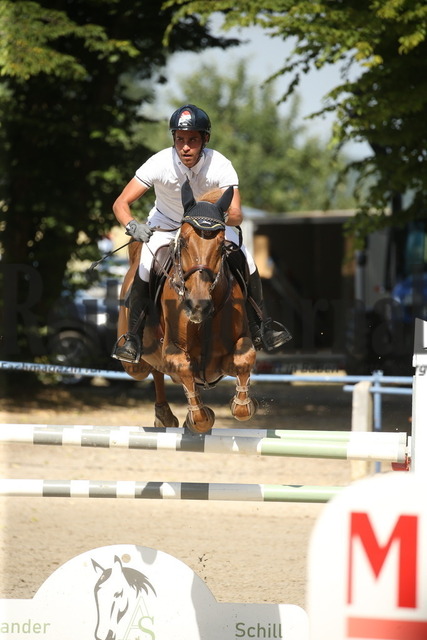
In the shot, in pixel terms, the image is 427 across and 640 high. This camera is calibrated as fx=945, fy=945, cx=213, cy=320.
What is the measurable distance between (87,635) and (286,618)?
2.73 feet

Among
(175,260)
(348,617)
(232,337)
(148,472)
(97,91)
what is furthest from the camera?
(97,91)

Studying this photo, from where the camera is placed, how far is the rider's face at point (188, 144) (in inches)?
198

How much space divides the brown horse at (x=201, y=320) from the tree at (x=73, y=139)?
873 cm

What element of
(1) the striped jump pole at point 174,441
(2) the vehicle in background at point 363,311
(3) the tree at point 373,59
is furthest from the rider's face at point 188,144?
(2) the vehicle in background at point 363,311

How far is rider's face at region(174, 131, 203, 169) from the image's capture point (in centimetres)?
504

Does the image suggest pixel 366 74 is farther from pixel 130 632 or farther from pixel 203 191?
pixel 130 632

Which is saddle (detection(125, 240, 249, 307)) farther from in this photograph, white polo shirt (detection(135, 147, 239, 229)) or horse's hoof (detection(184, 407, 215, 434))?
horse's hoof (detection(184, 407, 215, 434))

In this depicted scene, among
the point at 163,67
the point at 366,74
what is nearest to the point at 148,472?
the point at 366,74

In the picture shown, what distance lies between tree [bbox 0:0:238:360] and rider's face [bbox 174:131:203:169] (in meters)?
8.52

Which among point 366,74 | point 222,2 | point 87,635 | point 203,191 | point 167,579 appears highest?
point 222,2

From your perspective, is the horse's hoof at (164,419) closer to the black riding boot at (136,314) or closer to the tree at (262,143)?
the black riding boot at (136,314)

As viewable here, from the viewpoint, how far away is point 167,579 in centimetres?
395

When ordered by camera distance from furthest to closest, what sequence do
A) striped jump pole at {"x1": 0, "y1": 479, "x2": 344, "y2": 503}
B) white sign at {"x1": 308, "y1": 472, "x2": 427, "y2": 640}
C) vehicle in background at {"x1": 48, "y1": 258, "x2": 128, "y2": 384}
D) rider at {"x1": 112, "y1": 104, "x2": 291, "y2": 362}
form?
vehicle in background at {"x1": 48, "y1": 258, "x2": 128, "y2": 384}
rider at {"x1": 112, "y1": 104, "x2": 291, "y2": 362}
striped jump pole at {"x1": 0, "y1": 479, "x2": 344, "y2": 503}
white sign at {"x1": 308, "y1": 472, "x2": 427, "y2": 640}

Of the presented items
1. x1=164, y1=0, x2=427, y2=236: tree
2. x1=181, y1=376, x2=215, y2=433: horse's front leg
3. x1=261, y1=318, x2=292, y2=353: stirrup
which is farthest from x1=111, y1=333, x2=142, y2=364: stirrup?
x1=164, y1=0, x2=427, y2=236: tree
